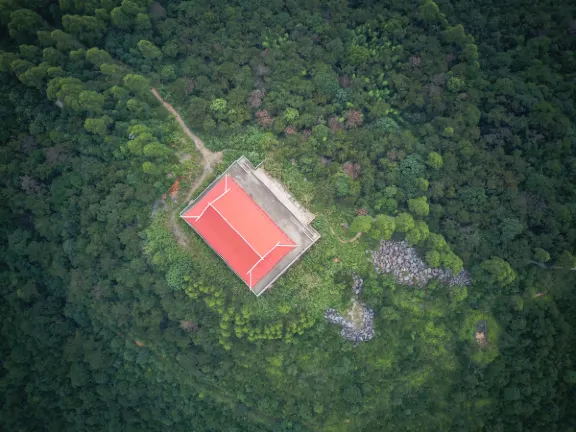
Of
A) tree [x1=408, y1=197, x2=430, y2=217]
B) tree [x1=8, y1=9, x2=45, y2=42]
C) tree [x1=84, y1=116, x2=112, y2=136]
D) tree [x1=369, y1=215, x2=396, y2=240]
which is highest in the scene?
tree [x1=8, y1=9, x2=45, y2=42]

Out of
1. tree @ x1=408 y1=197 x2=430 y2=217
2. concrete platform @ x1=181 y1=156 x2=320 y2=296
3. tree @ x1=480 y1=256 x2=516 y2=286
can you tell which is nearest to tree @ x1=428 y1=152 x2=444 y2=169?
tree @ x1=408 y1=197 x2=430 y2=217

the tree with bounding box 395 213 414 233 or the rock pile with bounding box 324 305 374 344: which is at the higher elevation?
the tree with bounding box 395 213 414 233

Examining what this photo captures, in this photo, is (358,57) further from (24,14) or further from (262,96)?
(24,14)

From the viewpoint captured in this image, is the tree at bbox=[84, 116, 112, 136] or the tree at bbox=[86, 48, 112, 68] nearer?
the tree at bbox=[84, 116, 112, 136]

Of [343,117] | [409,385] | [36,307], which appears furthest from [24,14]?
[409,385]

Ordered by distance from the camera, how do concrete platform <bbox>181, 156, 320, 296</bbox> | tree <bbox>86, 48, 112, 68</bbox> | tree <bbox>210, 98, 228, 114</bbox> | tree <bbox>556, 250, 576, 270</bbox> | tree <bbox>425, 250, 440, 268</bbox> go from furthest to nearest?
tree <bbox>86, 48, 112, 68</bbox>, tree <bbox>210, 98, 228, 114</bbox>, tree <bbox>556, 250, 576, 270</bbox>, concrete platform <bbox>181, 156, 320, 296</bbox>, tree <bbox>425, 250, 440, 268</bbox>

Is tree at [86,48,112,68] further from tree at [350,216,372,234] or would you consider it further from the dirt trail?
tree at [350,216,372,234]

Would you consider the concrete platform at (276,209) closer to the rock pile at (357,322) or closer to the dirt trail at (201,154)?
the dirt trail at (201,154)

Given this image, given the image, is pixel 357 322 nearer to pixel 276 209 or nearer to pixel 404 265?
pixel 404 265
